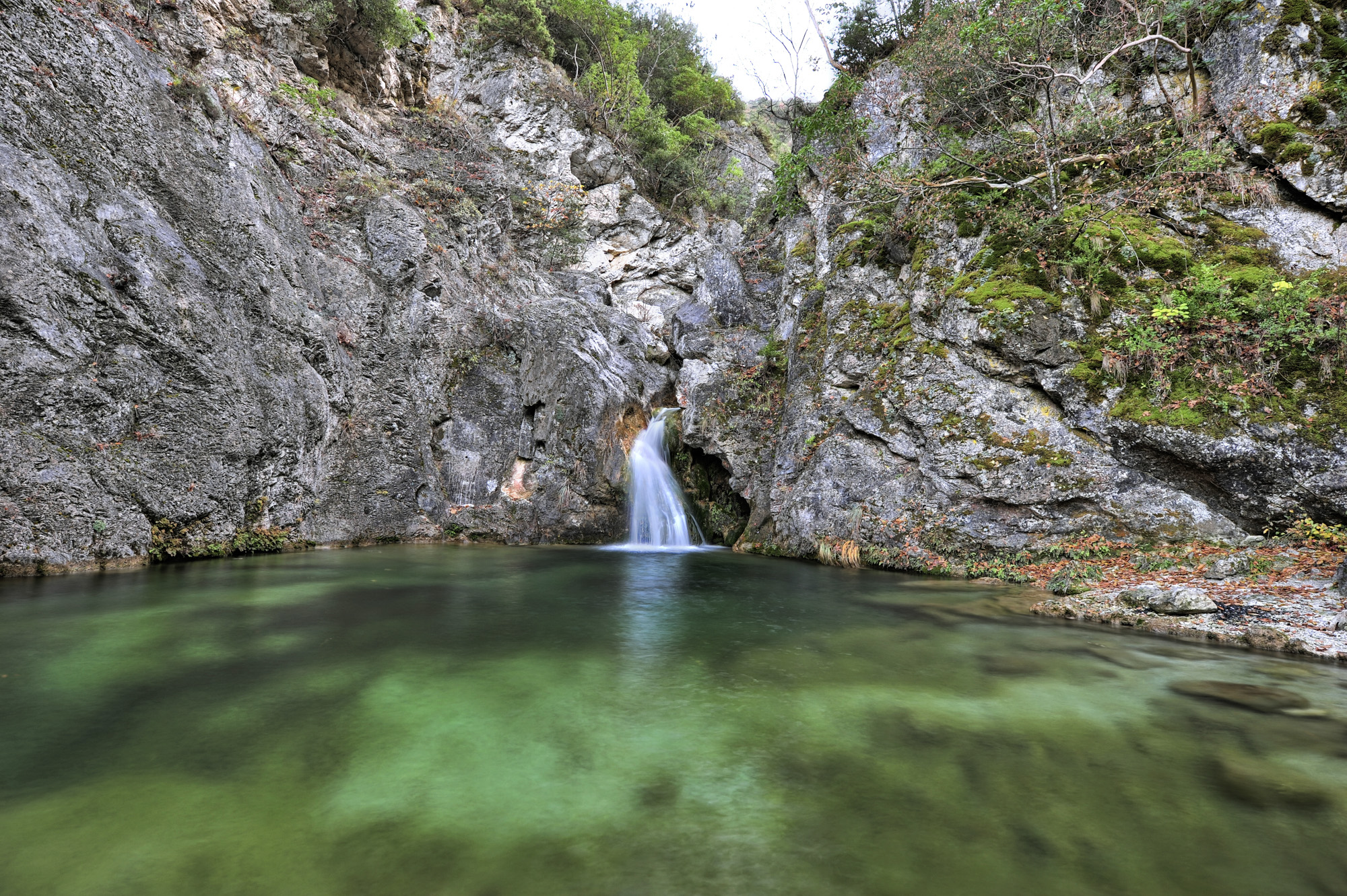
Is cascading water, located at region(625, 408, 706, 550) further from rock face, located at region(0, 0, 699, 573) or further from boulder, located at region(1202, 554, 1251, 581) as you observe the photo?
boulder, located at region(1202, 554, 1251, 581)

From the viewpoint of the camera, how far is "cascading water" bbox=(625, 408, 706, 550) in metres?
14.7

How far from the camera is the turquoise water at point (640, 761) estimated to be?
2285 mm


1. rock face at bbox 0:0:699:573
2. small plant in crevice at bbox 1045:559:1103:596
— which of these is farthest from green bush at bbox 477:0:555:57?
small plant in crevice at bbox 1045:559:1103:596

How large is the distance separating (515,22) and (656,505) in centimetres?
2009

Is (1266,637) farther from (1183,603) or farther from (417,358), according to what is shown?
(417,358)

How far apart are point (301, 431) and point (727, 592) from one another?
883 cm

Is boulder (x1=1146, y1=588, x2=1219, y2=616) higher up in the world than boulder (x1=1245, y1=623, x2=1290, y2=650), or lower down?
A: higher up

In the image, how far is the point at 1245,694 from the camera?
4145 millimetres

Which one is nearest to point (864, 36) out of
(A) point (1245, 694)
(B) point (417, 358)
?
(B) point (417, 358)

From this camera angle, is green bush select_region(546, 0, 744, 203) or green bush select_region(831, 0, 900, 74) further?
green bush select_region(546, 0, 744, 203)

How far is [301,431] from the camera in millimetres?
11109

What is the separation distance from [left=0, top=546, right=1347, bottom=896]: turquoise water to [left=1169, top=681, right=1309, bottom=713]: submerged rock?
14cm

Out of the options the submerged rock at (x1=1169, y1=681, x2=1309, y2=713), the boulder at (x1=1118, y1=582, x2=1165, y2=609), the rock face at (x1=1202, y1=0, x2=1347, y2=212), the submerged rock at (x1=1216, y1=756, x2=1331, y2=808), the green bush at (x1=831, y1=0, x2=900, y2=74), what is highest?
the green bush at (x1=831, y1=0, x2=900, y2=74)

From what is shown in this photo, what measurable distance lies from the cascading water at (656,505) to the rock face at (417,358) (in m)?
0.56
